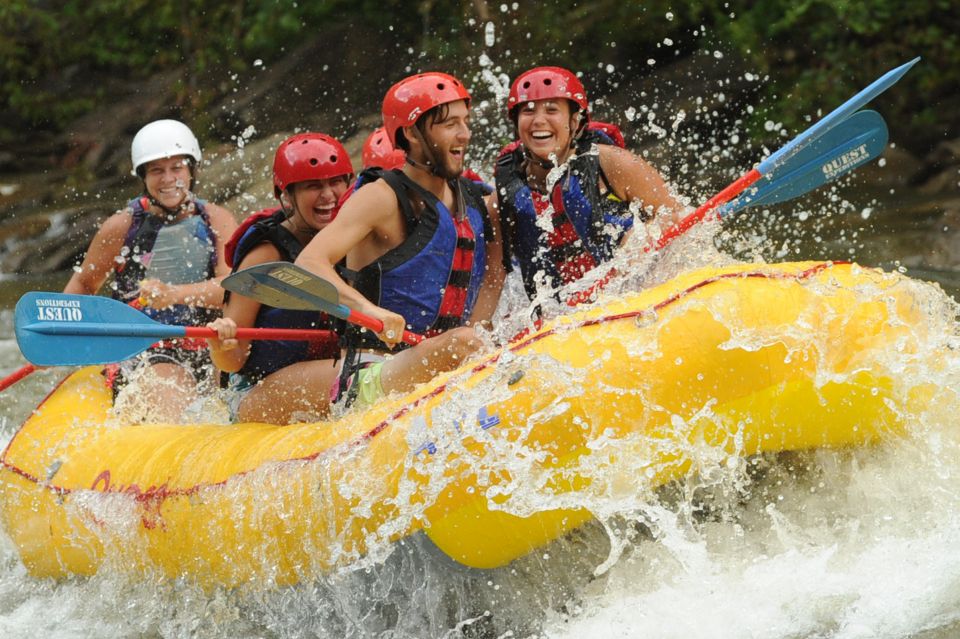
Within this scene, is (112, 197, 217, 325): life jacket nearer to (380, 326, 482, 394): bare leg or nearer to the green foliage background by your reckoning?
(380, 326, 482, 394): bare leg

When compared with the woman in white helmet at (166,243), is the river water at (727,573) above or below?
below

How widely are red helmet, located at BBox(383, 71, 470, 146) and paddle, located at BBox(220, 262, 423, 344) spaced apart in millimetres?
619

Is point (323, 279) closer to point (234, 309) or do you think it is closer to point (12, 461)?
point (234, 309)

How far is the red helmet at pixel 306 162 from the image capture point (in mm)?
4152

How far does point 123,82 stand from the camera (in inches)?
519

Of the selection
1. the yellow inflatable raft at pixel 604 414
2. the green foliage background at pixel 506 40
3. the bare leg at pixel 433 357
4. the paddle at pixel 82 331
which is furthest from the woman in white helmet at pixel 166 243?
the green foliage background at pixel 506 40

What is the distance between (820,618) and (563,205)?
64.0 inches

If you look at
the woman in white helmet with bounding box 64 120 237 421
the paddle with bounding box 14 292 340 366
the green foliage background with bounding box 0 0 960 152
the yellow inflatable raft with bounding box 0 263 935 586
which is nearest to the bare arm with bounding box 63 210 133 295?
the woman in white helmet with bounding box 64 120 237 421

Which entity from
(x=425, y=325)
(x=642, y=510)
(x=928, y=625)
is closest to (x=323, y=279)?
(x=425, y=325)

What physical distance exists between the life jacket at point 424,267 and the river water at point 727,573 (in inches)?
34.2

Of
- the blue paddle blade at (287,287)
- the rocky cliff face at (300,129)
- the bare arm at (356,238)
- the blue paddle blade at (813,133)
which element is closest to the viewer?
the blue paddle blade at (287,287)

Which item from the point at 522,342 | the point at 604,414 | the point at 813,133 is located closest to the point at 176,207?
the point at 522,342

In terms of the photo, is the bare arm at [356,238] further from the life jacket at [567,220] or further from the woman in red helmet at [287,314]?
the life jacket at [567,220]

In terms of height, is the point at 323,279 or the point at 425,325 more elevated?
the point at 323,279
